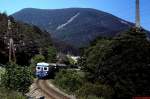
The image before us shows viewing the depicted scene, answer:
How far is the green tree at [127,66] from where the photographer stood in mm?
62344

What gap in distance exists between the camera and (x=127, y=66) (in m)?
64.6

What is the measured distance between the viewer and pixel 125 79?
62.9 meters

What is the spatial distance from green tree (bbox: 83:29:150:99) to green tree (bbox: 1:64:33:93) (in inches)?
787

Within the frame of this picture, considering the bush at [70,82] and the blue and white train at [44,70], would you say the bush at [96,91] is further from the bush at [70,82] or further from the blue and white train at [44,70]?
the blue and white train at [44,70]

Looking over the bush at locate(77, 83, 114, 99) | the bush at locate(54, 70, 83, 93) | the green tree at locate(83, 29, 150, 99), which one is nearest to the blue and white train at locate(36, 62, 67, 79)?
the bush at locate(54, 70, 83, 93)

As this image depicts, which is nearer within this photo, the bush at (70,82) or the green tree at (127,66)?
the green tree at (127,66)

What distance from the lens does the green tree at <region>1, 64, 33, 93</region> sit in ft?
147

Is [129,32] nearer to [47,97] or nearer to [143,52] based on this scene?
[143,52]

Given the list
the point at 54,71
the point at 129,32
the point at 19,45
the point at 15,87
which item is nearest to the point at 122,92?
the point at 129,32

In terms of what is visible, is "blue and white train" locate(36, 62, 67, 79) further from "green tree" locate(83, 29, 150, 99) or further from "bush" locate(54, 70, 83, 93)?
"green tree" locate(83, 29, 150, 99)

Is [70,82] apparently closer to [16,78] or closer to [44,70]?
[44,70]

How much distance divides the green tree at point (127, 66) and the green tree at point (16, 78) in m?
20.0

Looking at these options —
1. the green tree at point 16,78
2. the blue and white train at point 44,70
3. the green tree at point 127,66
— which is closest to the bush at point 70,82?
the green tree at point 127,66

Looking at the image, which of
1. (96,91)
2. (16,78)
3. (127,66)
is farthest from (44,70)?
(16,78)
